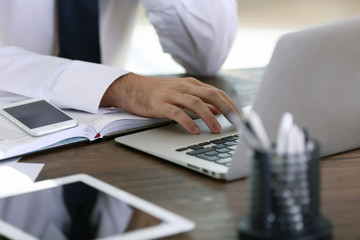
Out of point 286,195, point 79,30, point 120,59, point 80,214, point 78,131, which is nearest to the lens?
point 286,195

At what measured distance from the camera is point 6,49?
5.08ft

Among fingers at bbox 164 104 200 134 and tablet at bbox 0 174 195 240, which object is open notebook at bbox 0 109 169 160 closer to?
fingers at bbox 164 104 200 134

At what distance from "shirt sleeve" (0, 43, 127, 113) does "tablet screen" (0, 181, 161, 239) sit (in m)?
0.50

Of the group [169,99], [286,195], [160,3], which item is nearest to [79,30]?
[160,3]

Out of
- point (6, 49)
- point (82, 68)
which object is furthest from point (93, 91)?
point (6, 49)

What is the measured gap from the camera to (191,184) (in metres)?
0.85

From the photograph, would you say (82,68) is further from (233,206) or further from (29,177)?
(233,206)

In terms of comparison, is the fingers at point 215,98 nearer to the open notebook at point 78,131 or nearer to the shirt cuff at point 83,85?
the open notebook at point 78,131

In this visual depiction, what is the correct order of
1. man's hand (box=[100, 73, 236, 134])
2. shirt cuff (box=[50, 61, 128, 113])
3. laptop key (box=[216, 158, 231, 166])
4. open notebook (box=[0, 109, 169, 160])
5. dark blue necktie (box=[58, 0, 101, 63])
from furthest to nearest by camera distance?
dark blue necktie (box=[58, 0, 101, 63]), shirt cuff (box=[50, 61, 128, 113]), man's hand (box=[100, 73, 236, 134]), open notebook (box=[0, 109, 169, 160]), laptop key (box=[216, 158, 231, 166])

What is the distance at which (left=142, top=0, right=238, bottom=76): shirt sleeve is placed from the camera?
192 centimetres

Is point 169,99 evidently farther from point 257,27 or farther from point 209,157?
point 257,27

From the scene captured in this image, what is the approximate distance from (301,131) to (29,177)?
0.49m

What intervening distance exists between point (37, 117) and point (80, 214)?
47cm

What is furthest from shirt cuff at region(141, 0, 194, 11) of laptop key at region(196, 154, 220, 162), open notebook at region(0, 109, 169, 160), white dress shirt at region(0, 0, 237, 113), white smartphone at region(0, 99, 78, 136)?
laptop key at region(196, 154, 220, 162)
